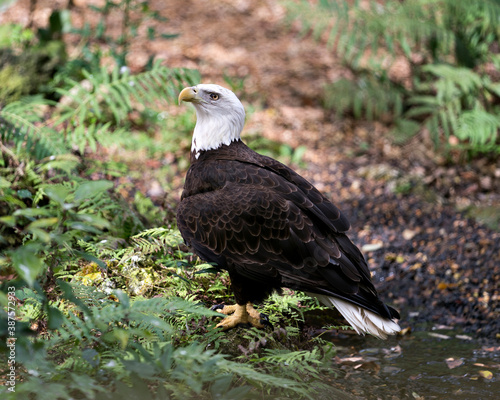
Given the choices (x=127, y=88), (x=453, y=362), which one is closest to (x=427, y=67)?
(x=127, y=88)

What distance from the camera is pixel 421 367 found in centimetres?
380

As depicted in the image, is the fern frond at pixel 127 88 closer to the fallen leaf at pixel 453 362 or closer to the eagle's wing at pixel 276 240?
the eagle's wing at pixel 276 240

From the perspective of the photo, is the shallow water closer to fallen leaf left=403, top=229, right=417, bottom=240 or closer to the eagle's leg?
the eagle's leg

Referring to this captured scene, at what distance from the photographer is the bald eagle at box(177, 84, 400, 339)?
3.28 m

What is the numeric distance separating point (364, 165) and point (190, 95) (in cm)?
379

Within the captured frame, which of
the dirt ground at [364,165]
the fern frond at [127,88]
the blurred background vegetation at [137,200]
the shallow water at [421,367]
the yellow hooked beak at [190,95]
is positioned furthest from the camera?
the fern frond at [127,88]

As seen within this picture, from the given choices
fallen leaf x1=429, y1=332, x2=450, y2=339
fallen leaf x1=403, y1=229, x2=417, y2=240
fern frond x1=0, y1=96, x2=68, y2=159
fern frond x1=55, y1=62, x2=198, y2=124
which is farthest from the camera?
fallen leaf x1=403, y1=229, x2=417, y2=240

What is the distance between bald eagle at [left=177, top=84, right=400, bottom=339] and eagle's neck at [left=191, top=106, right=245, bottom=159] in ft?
0.91

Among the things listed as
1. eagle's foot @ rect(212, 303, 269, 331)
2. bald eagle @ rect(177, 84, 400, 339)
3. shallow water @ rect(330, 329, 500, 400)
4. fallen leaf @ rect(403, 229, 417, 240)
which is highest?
bald eagle @ rect(177, 84, 400, 339)

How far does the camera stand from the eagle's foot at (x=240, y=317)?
3.49 meters

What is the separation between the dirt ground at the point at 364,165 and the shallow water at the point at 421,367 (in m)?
0.27

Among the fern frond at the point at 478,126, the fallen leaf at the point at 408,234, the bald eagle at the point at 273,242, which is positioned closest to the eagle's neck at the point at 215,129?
the bald eagle at the point at 273,242

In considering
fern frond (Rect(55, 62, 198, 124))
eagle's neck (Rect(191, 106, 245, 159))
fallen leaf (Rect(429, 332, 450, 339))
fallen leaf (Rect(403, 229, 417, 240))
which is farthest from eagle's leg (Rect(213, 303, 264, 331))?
fallen leaf (Rect(403, 229, 417, 240))

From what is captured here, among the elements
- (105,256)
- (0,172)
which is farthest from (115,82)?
(105,256)
